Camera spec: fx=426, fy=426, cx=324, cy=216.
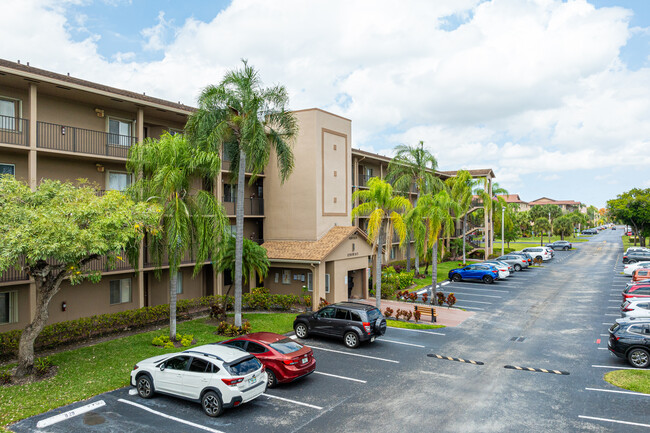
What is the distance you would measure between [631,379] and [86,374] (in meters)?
17.9

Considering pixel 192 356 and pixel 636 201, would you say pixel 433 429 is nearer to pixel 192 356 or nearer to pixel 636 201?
pixel 192 356

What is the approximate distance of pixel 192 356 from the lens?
11875 mm

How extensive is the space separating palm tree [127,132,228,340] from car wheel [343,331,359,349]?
684cm

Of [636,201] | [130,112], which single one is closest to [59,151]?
[130,112]

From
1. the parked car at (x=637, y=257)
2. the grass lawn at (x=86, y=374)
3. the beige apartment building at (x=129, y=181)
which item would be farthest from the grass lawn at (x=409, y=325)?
the parked car at (x=637, y=257)

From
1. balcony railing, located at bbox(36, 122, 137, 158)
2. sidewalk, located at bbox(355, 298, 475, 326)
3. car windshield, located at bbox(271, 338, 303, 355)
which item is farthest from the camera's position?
sidewalk, located at bbox(355, 298, 475, 326)

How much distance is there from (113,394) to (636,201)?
75.1 m

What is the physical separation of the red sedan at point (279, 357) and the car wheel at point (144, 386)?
2.74 meters

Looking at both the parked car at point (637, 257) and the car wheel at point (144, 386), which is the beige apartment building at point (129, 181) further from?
the parked car at point (637, 257)

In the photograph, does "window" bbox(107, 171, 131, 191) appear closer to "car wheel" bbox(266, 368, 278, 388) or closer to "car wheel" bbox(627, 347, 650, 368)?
"car wheel" bbox(266, 368, 278, 388)

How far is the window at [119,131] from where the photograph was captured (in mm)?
21545

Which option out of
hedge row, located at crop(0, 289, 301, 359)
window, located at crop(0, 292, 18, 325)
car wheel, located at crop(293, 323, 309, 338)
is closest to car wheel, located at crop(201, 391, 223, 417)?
car wheel, located at crop(293, 323, 309, 338)

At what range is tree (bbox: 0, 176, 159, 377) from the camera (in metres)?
12.2

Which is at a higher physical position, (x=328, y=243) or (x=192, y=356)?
(x=328, y=243)
